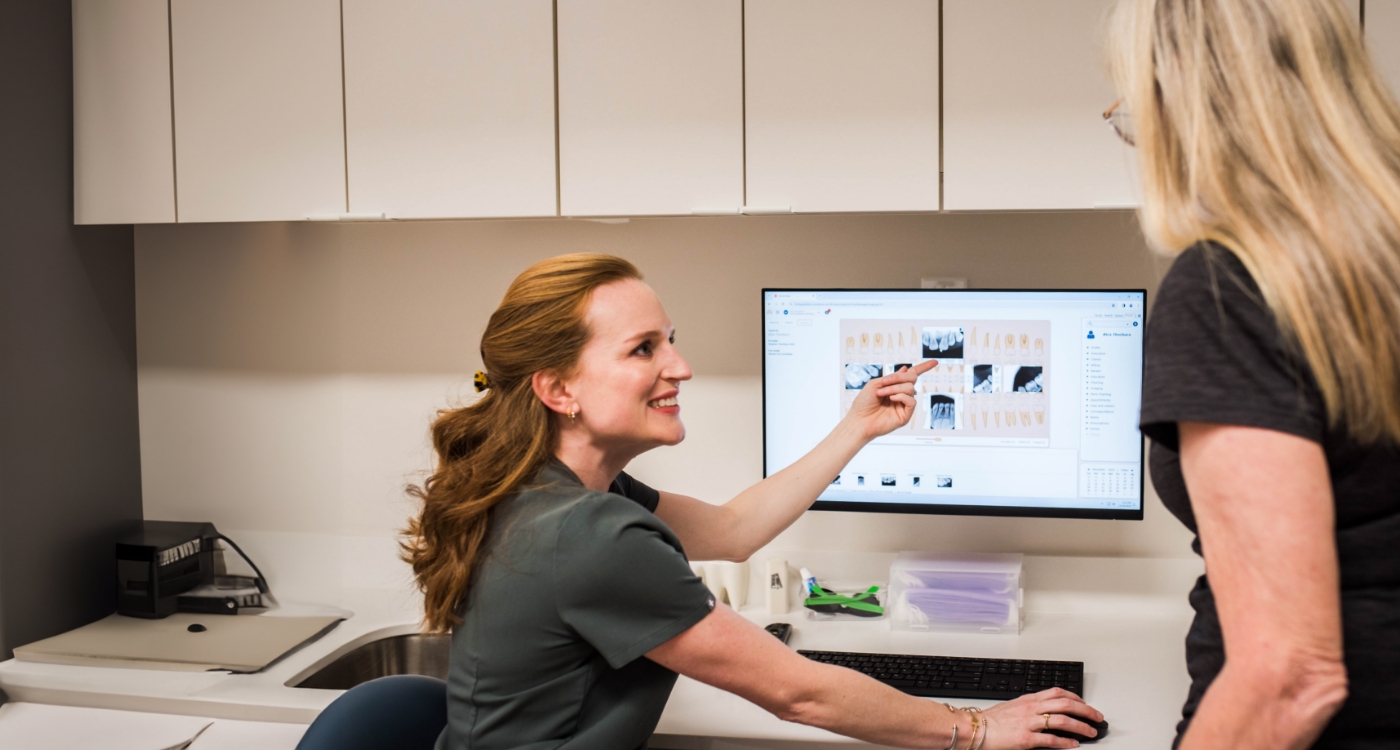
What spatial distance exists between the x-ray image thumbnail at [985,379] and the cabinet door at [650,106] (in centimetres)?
54

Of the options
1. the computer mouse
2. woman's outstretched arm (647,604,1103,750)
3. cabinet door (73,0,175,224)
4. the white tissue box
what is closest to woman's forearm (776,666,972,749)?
woman's outstretched arm (647,604,1103,750)

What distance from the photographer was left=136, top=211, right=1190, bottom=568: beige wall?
214 centimetres

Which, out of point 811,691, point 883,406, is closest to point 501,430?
point 811,691

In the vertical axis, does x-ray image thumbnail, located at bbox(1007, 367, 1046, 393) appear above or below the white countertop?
above

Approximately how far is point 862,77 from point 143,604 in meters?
1.76

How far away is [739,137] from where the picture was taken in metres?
1.85

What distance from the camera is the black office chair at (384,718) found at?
134 centimetres

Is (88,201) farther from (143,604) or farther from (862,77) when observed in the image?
(862,77)

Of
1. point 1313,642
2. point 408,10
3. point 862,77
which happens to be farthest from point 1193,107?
point 408,10

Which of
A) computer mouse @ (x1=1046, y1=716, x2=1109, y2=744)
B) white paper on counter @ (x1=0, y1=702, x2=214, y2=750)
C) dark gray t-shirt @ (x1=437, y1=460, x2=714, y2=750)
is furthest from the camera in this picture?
white paper on counter @ (x1=0, y1=702, x2=214, y2=750)

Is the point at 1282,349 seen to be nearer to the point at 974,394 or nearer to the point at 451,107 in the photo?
the point at 974,394

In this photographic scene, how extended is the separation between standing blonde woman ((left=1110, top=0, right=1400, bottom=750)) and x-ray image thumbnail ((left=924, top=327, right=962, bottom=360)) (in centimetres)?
112

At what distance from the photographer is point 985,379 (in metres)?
1.99

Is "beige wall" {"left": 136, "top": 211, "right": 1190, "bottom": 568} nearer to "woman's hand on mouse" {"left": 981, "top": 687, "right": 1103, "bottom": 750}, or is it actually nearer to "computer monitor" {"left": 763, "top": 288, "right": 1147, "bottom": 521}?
"computer monitor" {"left": 763, "top": 288, "right": 1147, "bottom": 521}
